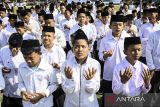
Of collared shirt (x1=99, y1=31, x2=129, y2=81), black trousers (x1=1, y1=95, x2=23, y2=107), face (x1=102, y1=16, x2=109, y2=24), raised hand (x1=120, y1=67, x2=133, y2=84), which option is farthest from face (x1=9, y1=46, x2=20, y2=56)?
face (x1=102, y1=16, x2=109, y2=24)

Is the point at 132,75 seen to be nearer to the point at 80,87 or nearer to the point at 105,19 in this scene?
the point at 80,87

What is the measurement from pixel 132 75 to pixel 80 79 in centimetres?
76

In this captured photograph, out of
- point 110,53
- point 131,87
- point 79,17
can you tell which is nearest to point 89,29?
point 79,17

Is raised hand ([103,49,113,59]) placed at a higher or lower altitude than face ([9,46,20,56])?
lower

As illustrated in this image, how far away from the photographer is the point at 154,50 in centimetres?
719

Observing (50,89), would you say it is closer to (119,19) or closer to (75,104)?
(75,104)

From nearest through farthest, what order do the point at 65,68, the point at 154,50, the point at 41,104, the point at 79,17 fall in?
the point at 65,68
the point at 41,104
the point at 154,50
the point at 79,17

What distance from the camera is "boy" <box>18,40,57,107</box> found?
5.03 metres

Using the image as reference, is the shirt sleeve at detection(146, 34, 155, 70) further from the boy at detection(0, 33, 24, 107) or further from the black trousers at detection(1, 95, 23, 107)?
the black trousers at detection(1, 95, 23, 107)

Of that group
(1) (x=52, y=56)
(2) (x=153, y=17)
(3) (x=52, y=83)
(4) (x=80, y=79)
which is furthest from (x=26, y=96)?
(2) (x=153, y=17)

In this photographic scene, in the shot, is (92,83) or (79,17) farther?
(79,17)

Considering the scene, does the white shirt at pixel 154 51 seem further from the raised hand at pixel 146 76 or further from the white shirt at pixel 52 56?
the raised hand at pixel 146 76

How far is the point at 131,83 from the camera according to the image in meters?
5.31

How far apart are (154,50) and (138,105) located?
2.48 meters
